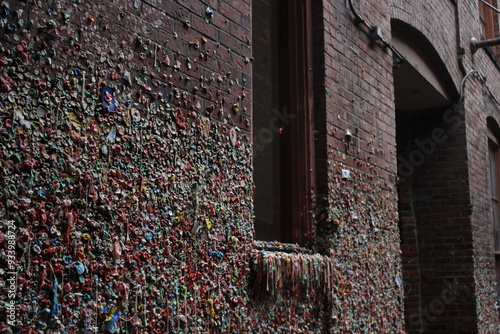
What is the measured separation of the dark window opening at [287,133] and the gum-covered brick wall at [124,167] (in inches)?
30.9

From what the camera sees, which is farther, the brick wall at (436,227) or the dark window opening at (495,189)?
the dark window opening at (495,189)

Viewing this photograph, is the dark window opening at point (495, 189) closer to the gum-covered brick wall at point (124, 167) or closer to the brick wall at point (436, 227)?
the brick wall at point (436, 227)

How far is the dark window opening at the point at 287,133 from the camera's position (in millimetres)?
3758

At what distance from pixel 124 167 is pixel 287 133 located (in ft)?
5.62

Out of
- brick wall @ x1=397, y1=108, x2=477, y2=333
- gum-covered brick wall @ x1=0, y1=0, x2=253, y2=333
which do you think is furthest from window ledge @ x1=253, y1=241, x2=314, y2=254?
brick wall @ x1=397, y1=108, x2=477, y2=333

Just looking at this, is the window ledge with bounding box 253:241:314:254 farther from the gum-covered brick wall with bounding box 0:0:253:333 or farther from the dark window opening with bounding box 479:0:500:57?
the dark window opening with bounding box 479:0:500:57

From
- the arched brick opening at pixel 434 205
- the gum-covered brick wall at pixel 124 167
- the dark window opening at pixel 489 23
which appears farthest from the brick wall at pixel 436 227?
the gum-covered brick wall at pixel 124 167

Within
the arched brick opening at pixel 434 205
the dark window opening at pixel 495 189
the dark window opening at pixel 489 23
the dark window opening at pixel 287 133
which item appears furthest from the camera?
the dark window opening at pixel 489 23

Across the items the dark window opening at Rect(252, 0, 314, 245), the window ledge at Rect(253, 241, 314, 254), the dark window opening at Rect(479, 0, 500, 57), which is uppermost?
the dark window opening at Rect(479, 0, 500, 57)

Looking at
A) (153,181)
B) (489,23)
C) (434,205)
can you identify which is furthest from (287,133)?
(489,23)

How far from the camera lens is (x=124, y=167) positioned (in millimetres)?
2316

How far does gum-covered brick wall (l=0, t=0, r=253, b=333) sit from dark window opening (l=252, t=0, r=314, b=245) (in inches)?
30.9

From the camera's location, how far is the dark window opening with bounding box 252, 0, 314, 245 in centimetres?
376

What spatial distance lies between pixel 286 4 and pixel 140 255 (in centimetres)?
228
